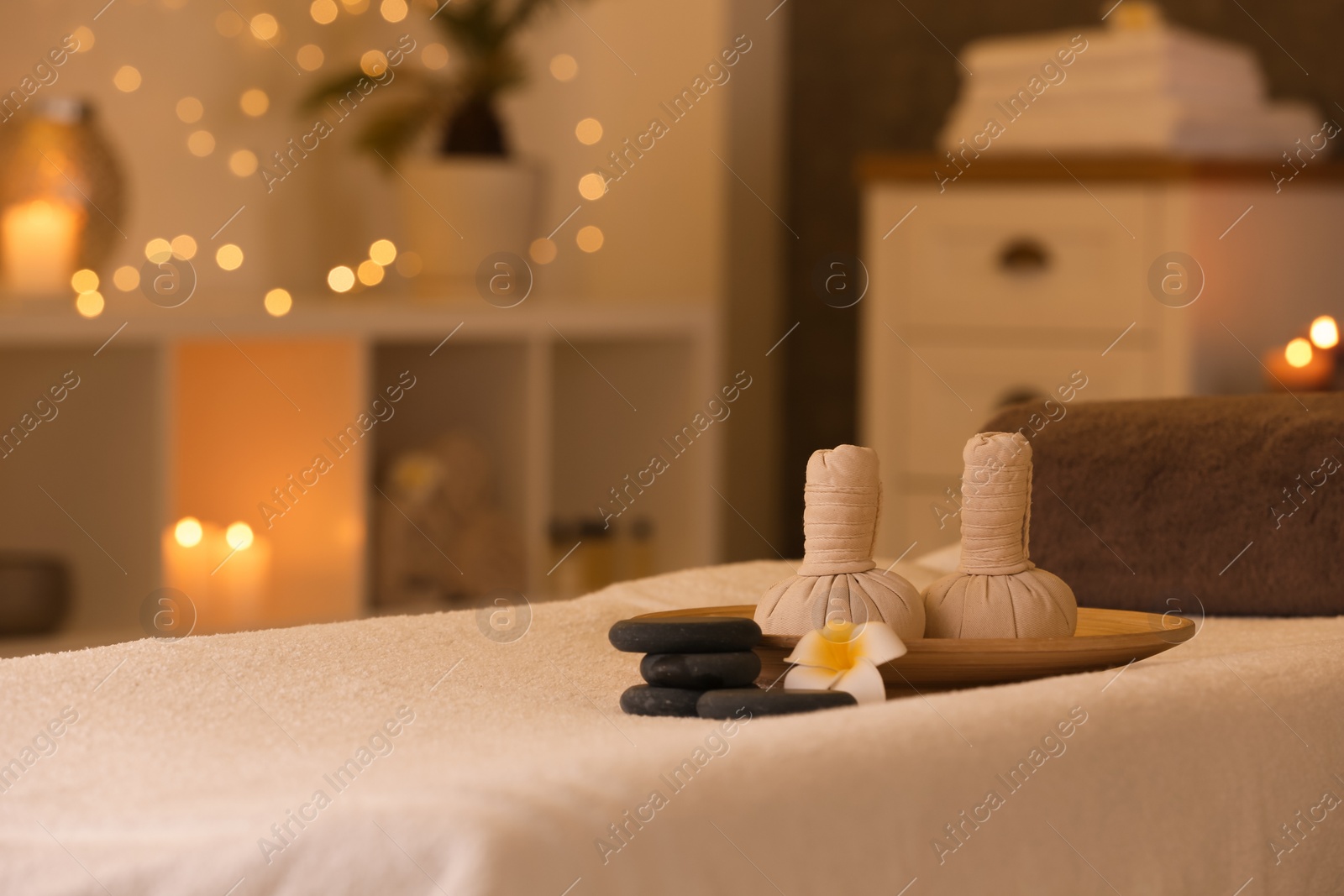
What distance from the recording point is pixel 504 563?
230 centimetres

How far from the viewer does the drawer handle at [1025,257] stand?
2135 millimetres

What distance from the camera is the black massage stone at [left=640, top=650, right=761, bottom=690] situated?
0.56 metres

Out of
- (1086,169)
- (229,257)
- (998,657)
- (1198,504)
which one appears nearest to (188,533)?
(229,257)

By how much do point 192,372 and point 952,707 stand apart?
6.23 ft

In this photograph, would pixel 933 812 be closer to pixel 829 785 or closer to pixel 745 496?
pixel 829 785

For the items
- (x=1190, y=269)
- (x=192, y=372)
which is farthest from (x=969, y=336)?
(x=192, y=372)

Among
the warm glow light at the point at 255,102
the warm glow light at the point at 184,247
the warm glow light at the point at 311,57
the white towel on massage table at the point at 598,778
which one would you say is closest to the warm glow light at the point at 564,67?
the warm glow light at the point at 311,57

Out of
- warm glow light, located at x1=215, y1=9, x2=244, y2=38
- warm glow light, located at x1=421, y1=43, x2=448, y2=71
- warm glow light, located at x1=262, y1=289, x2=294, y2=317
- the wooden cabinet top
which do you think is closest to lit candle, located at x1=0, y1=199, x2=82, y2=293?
warm glow light, located at x1=262, y1=289, x2=294, y2=317

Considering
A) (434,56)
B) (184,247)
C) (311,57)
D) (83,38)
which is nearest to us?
(83,38)

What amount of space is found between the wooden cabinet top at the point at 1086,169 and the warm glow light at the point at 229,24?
1086 millimetres

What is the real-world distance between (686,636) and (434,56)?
2356 millimetres

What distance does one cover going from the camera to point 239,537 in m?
2.09

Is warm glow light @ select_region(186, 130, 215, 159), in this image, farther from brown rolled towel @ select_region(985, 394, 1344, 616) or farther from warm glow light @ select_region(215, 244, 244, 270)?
brown rolled towel @ select_region(985, 394, 1344, 616)

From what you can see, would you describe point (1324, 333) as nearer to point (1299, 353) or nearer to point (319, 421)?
point (1299, 353)
